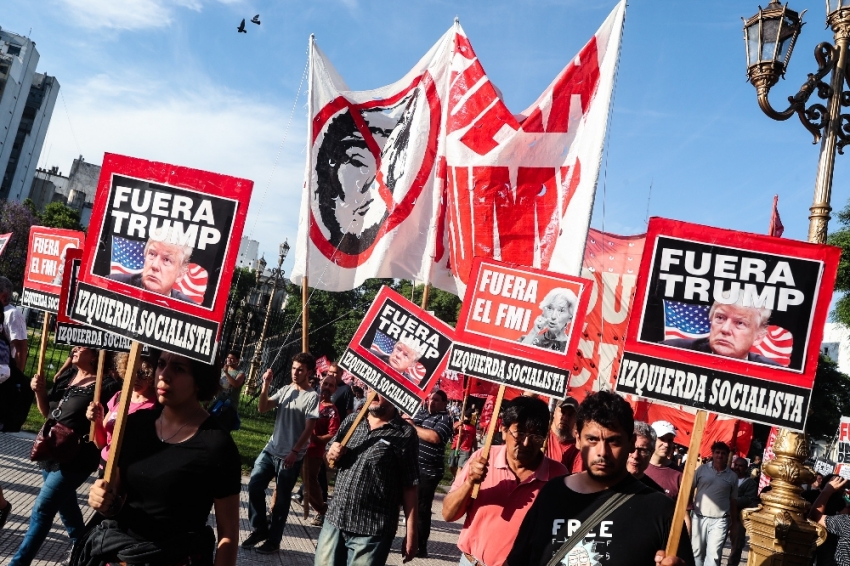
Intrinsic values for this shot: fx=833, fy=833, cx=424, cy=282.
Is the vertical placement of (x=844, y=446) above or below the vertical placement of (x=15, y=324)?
above

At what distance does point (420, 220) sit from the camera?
8.97 m

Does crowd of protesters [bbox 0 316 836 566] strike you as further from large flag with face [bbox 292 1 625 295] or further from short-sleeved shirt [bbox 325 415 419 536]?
large flag with face [bbox 292 1 625 295]

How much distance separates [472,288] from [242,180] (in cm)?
267

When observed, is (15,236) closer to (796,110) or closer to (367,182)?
(367,182)

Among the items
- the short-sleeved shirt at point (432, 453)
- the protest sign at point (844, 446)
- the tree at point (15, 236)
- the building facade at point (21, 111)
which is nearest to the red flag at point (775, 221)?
the protest sign at point (844, 446)

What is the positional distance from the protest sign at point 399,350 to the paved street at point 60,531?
7.15ft

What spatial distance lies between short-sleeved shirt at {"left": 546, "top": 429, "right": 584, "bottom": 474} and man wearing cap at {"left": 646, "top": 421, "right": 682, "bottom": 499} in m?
0.72

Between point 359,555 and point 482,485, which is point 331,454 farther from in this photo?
point 482,485

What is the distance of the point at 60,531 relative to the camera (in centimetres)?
760

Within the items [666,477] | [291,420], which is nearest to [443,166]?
[291,420]

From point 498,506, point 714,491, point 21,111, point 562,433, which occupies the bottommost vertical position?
point 714,491

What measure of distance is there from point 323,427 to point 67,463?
14.4 ft

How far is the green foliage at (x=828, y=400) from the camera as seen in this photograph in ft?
193

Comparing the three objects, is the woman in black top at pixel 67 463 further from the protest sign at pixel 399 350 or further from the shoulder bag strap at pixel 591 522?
the shoulder bag strap at pixel 591 522
